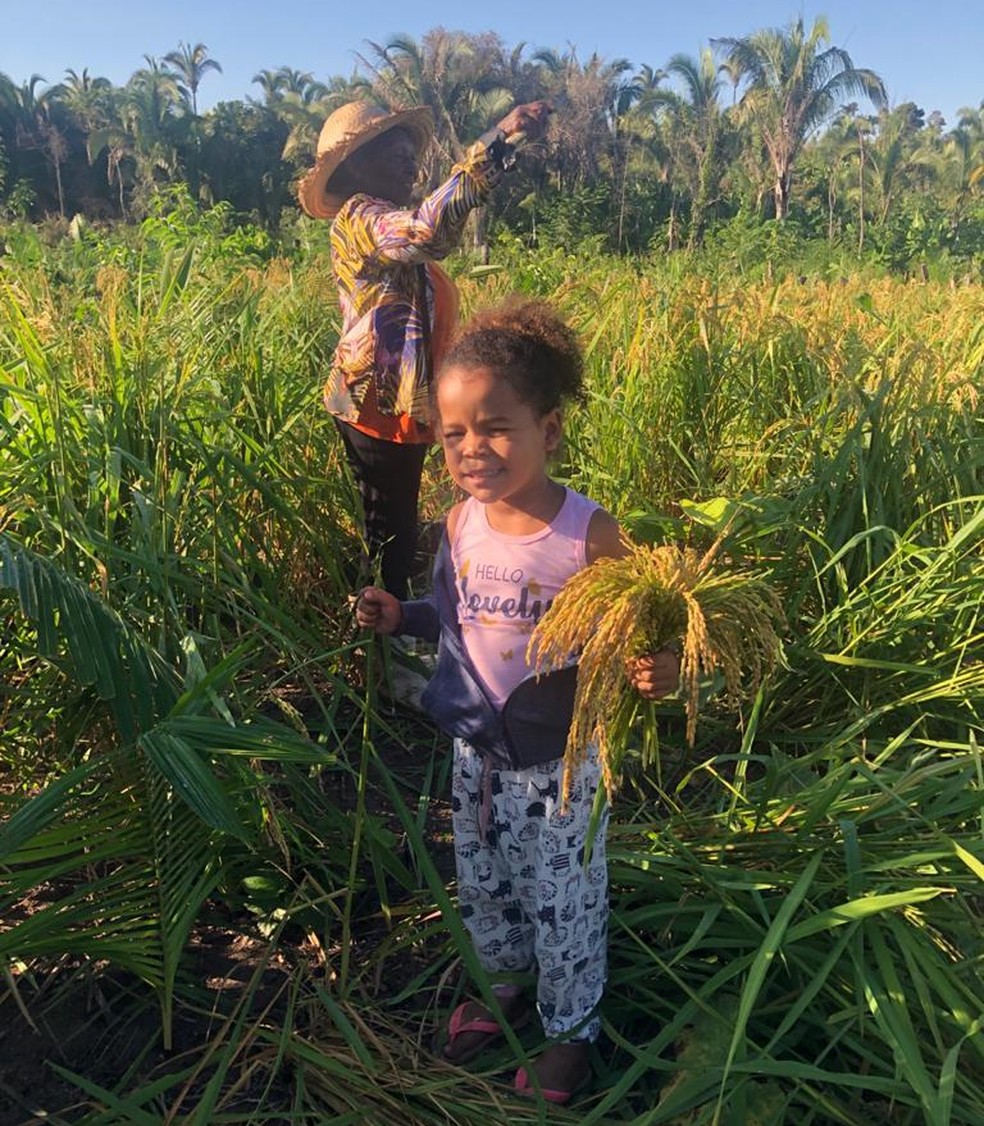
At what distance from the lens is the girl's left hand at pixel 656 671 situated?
1026 mm

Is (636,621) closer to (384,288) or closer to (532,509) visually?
(532,509)

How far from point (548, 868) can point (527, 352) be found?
0.76 meters

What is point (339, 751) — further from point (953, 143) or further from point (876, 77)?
point (953, 143)

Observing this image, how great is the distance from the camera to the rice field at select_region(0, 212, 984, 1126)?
1176 mm

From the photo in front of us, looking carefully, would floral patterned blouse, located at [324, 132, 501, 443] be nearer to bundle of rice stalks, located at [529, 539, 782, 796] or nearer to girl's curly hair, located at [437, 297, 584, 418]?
girl's curly hair, located at [437, 297, 584, 418]

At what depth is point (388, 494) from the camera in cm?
223

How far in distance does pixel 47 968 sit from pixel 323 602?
1.05 meters

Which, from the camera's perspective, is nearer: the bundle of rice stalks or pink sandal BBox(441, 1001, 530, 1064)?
the bundle of rice stalks

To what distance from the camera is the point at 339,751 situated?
73.3 inches

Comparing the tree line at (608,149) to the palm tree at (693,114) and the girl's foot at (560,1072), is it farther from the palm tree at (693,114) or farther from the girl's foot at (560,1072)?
the girl's foot at (560,1072)

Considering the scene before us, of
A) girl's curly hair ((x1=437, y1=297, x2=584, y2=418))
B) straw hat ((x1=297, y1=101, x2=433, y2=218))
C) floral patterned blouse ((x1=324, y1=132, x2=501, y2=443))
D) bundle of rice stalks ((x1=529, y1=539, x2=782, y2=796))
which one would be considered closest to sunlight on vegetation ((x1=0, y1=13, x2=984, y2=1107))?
bundle of rice stalks ((x1=529, y1=539, x2=782, y2=796))

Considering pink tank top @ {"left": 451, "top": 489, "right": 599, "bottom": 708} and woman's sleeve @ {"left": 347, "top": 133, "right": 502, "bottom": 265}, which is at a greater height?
woman's sleeve @ {"left": 347, "top": 133, "right": 502, "bottom": 265}

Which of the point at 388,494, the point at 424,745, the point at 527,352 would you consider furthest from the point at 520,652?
the point at 388,494

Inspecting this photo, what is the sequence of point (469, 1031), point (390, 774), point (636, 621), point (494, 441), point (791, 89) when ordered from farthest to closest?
point (791, 89)
point (390, 774)
point (469, 1031)
point (494, 441)
point (636, 621)
